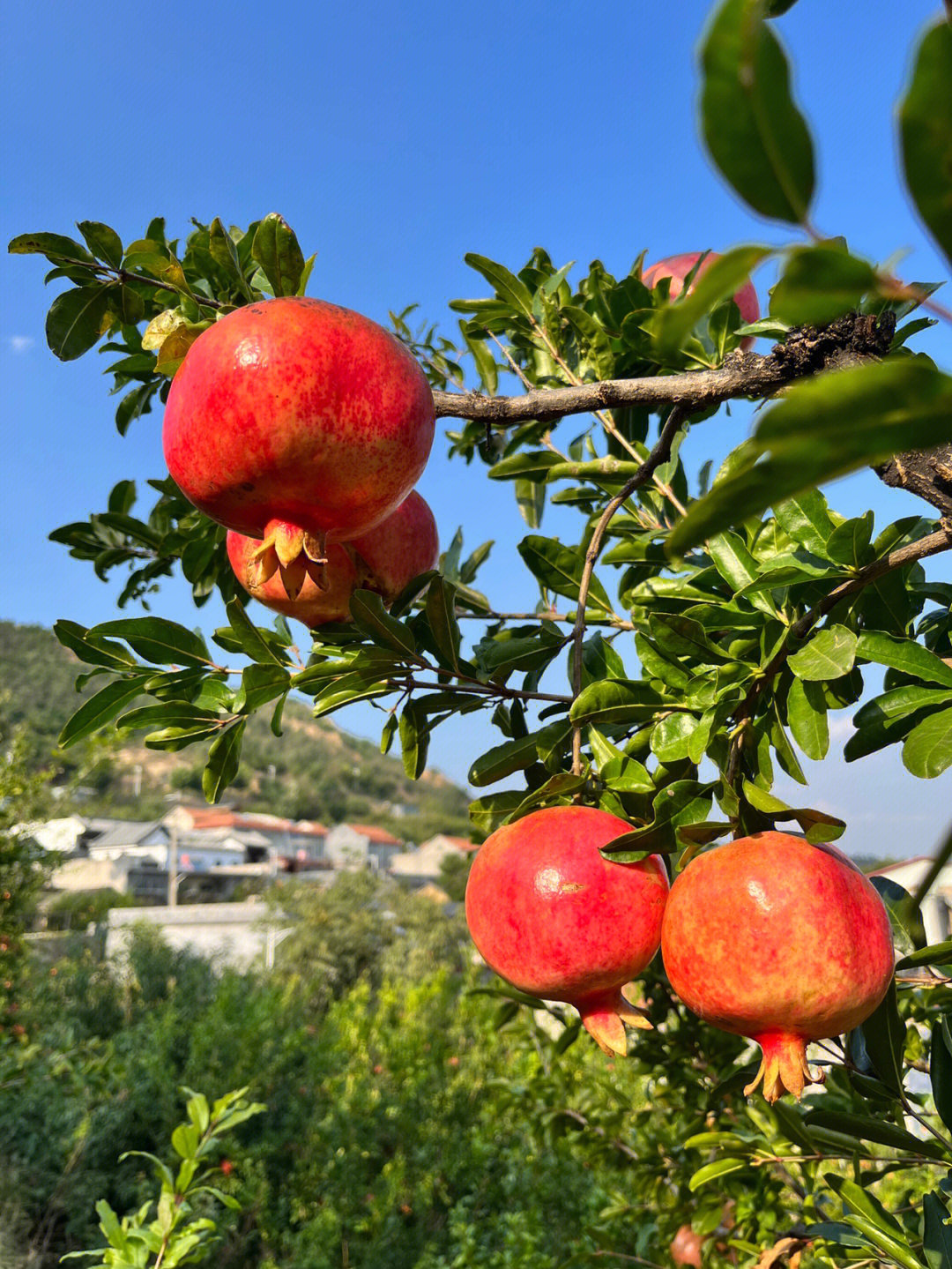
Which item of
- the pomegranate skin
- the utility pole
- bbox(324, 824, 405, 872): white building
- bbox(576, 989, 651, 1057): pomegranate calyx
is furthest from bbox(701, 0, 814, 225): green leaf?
bbox(324, 824, 405, 872): white building

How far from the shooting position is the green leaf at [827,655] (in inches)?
25.6

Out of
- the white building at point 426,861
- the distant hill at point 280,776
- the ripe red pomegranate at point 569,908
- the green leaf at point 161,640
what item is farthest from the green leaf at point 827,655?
the distant hill at point 280,776

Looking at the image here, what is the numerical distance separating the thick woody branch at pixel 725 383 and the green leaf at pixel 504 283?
462 mm

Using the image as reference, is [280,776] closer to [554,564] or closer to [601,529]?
[554,564]

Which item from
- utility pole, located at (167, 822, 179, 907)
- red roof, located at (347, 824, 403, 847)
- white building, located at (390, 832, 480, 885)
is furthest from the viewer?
red roof, located at (347, 824, 403, 847)

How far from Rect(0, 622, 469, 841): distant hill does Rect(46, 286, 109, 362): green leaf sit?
122 feet

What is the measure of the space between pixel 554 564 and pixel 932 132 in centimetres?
77

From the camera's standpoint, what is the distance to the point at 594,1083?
233cm

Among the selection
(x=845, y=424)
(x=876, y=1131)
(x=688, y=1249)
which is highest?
(x=845, y=424)

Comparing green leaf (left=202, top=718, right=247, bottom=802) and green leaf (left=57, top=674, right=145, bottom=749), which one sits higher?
green leaf (left=57, top=674, right=145, bottom=749)

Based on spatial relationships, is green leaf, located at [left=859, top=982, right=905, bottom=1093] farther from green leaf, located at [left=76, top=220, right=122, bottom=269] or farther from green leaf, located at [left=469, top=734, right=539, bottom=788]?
green leaf, located at [left=76, top=220, right=122, bottom=269]

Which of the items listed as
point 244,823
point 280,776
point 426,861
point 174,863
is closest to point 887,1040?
point 174,863

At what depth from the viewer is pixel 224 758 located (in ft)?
3.05

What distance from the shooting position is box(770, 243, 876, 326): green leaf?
222 mm
